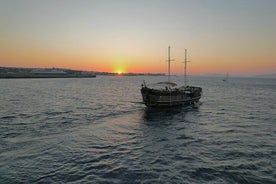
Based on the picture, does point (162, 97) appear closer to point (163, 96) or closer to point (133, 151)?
point (163, 96)

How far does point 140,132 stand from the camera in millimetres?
26562

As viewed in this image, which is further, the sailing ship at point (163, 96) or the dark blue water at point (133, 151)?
the sailing ship at point (163, 96)

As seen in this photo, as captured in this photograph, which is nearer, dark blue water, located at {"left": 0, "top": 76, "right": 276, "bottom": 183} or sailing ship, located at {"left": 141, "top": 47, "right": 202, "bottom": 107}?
dark blue water, located at {"left": 0, "top": 76, "right": 276, "bottom": 183}

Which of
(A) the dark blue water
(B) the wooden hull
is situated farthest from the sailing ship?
(A) the dark blue water

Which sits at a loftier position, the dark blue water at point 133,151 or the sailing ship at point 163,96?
the sailing ship at point 163,96

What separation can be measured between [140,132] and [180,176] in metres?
12.0

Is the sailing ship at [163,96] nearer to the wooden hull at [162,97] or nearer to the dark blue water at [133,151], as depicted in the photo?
the wooden hull at [162,97]

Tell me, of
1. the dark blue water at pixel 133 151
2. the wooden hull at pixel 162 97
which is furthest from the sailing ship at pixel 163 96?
the dark blue water at pixel 133 151

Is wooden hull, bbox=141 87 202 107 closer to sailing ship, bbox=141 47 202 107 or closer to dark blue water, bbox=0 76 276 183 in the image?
sailing ship, bbox=141 47 202 107

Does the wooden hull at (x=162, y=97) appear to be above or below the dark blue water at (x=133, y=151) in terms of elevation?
above

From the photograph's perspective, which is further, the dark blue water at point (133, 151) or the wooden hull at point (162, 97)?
the wooden hull at point (162, 97)

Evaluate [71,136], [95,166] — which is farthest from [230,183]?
[71,136]

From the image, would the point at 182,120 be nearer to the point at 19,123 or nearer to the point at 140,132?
the point at 140,132

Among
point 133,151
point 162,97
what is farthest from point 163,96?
point 133,151
